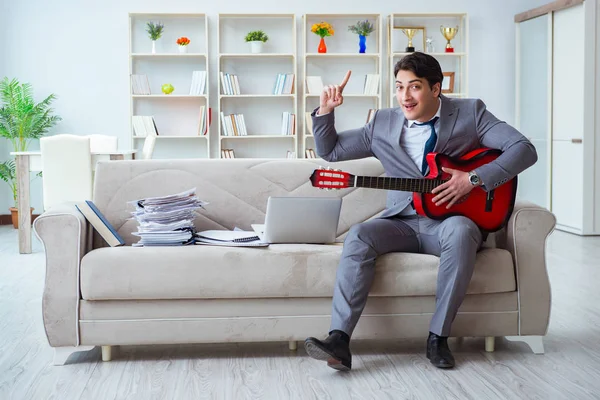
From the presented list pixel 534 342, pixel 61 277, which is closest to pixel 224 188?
pixel 61 277

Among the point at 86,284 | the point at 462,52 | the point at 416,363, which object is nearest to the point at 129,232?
the point at 86,284

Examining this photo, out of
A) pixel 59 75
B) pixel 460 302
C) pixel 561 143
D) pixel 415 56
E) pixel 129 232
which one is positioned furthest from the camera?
pixel 59 75

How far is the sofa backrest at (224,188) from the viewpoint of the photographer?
3.18 metres

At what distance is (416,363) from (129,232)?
1.25 metres

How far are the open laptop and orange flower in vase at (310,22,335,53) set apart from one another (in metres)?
4.64

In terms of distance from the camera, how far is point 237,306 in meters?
2.71

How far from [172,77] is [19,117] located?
1432 mm

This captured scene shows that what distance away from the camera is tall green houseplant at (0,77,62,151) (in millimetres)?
6898

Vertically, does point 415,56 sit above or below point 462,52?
below

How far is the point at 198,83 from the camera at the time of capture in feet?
23.9

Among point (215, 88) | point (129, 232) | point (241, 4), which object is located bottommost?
point (129, 232)

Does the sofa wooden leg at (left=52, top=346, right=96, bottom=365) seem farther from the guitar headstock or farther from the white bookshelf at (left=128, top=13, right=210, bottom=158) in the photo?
the white bookshelf at (left=128, top=13, right=210, bottom=158)

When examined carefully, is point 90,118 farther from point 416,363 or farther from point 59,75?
point 416,363

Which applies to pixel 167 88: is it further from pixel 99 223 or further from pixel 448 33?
pixel 99 223
